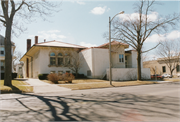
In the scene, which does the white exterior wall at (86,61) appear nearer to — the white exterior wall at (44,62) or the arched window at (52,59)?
the arched window at (52,59)

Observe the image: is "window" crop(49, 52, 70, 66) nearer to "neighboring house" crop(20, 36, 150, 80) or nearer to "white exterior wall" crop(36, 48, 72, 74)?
"neighboring house" crop(20, 36, 150, 80)

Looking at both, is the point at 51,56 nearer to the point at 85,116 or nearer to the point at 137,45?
the point at 137,45

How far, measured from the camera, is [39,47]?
29.2 meters

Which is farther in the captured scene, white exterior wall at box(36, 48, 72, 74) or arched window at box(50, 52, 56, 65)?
arched window at box(50, 52, 56, 65)

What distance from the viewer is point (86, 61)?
30078mm

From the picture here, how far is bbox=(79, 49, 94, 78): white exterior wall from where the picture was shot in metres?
28.8

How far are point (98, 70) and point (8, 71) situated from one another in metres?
16.6

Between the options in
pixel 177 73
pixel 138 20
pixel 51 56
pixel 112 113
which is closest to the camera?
pixel 112 113

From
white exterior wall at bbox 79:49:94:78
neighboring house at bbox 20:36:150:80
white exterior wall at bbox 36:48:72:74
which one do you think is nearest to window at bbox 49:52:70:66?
neighboring house at bbox 20:36:150:80

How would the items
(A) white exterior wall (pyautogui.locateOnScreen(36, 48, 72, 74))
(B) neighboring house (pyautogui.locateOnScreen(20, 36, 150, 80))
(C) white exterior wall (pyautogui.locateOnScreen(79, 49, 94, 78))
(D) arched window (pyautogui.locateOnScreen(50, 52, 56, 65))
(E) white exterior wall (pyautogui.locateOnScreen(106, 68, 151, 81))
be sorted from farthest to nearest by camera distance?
(D) arched window (pyautogui.locateOnScreen(50, 52, 56, 65)) → (A) white exterior wall (pyautogui.locateOnScreen(36, 48, 72, 74)) → (C) white exterior wall (pyautogui.locateOnScreen(79, 49, 94, 78)) → (B) neighboring house (pyautogui.locateOnScreen(20, 36, 150, 80)) → (E) white exterior wall (pyautogui.locateOnScreen(106, 68, 151, 81))

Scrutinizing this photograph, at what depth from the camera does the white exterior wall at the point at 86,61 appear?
28.8 m

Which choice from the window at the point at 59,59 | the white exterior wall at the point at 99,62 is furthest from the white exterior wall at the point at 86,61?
the window at the point at 59,59

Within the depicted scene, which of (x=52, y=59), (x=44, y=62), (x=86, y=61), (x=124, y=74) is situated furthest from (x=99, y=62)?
(x=44, y=62)

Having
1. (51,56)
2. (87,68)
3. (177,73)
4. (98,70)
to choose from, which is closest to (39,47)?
(51,56)
